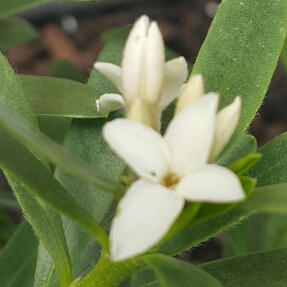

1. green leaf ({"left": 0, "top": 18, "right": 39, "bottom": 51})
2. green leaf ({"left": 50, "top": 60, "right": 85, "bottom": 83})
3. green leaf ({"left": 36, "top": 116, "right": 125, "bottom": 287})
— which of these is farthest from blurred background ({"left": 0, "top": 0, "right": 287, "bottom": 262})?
green leaf ({"left": 36, "top": 116, "right": 125, "bottom": 287})

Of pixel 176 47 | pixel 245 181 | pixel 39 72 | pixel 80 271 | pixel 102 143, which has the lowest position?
pixel 39 72

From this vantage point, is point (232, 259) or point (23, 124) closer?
point (23, 124)

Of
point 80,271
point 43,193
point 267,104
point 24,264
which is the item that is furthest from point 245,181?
point 267,104

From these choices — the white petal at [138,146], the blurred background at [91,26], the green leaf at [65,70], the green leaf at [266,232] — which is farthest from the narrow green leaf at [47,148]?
the blurred background at [91,26]

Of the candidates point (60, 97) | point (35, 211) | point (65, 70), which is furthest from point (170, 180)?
point (65, 70)

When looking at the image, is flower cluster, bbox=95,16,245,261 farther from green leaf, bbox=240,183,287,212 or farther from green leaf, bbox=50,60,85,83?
green leaf, bbox=50,60,85,83

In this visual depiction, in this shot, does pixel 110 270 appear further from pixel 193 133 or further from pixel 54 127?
pixel 54 127

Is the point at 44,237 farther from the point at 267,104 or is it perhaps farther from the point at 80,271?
the point at 267,104
